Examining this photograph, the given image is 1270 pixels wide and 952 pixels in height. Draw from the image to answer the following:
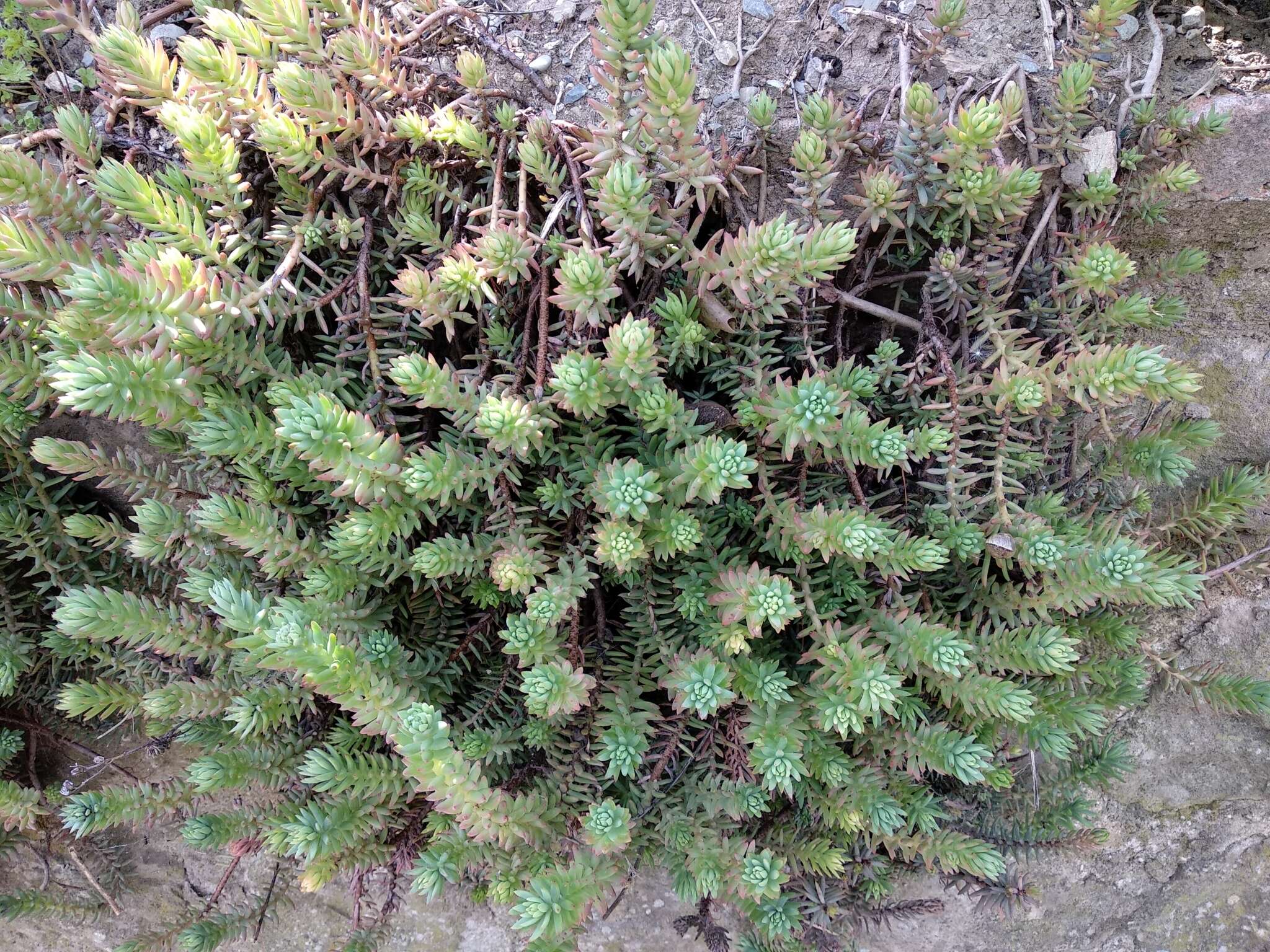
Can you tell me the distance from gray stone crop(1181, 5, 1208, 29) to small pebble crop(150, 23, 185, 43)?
10.4 feet

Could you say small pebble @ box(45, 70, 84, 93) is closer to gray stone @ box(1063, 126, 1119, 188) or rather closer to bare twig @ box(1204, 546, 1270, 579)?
gray stone @ box(1063, 126, 1119, 188)

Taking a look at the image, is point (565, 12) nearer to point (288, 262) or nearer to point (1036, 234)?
point (288, 262)

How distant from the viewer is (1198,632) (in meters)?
2.90

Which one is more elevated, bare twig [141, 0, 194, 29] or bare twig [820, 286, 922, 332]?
bare twig [141, 0, 194, 29]

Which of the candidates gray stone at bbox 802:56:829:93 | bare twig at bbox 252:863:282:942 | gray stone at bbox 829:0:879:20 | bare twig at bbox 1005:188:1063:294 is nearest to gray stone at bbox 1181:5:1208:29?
bare twig at bbox 1005:188:1063:294

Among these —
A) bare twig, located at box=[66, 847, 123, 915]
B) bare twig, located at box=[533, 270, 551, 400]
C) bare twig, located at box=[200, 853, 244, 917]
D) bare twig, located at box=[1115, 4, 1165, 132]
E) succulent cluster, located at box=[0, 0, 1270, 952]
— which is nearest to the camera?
succulent cluster, located at box=[0, 0, 1270, 952]

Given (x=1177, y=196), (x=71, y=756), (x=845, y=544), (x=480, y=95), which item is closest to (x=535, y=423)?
(x=845, y=544)

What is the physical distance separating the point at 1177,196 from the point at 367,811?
10.3 feet

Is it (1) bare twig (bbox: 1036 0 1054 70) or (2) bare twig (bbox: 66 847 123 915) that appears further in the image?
(2) bare twig (bbox: 66 847 123 915)

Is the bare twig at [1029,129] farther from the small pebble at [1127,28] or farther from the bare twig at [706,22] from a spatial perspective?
the bare twig at [706,22]

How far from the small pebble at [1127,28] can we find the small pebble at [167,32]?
2.94 m

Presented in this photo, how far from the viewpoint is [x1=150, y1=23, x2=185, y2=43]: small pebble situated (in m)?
2.54

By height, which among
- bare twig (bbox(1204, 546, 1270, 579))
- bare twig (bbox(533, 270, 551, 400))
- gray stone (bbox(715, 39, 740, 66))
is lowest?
bare twig (bbox(1204, 546, 1270, 579))

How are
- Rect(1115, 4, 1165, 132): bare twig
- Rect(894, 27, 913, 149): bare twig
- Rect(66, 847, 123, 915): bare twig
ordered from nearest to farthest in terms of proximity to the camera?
1. Rect(894, 27, 913, 149): bare twig
2. Rect(1115, 4, 1165, 132): bare twig
3. Rect(66, 847, 123, 915): bare twig
